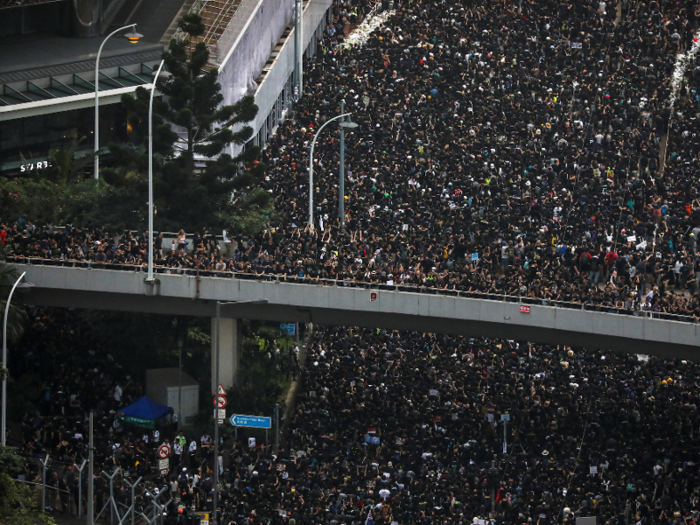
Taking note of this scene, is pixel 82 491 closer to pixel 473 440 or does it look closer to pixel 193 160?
pixel 473 440

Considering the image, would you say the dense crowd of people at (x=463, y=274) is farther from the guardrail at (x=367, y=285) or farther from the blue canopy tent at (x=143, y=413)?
the blue canopy tent at (x=143, y=413)

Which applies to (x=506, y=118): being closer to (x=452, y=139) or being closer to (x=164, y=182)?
(x=452, y=139)

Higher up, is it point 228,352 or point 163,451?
point 228,352

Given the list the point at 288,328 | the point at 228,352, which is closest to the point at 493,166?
the point at 288,328

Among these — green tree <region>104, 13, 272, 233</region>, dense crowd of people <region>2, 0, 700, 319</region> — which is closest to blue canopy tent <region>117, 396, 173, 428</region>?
dense crowd of people <region>2, 0, 700, 319</region>

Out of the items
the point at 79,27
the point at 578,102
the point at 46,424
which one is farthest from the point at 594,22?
the point at 46,424
